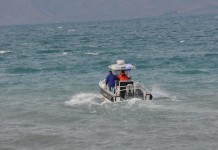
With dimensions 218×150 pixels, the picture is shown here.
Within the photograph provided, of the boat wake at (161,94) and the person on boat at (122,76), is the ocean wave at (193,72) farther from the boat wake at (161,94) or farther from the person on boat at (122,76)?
the person on boat at (122,76)

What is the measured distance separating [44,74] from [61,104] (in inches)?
585

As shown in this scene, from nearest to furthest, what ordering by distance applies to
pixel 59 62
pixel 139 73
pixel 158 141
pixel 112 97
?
pixel 158 141 → pixel 112 97 → pixel 139 73 → pixel 59 62

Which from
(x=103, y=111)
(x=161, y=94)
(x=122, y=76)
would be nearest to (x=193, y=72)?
(x=161, y=94)

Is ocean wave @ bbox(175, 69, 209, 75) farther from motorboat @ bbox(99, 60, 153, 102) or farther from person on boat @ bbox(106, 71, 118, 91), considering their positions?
motorboat @ bbox(99, 60, 153, 102)

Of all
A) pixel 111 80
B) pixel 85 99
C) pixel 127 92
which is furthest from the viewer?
pixel 85 99

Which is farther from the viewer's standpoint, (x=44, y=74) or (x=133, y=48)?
(x=133, y=48)

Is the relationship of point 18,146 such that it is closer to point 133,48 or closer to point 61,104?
point 61,104

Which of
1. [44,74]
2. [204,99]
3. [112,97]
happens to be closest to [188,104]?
[204,99]

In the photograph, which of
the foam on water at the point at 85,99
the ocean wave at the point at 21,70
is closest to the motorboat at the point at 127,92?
the foam on water at the point at 85,99

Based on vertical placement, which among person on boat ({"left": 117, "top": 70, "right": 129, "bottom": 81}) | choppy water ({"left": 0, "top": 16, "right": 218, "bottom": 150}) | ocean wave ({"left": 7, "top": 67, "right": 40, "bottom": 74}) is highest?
person on boat ({"left": 117, "top": 70, "right": 129, "bottom": 81})

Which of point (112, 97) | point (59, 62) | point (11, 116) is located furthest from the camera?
point (59, 62)

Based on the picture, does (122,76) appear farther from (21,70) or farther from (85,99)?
(21,70)

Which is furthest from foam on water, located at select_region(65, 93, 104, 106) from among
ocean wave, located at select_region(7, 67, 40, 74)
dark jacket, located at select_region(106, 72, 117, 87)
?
ocean wave, located at select_region(7, 67, 40, 74)

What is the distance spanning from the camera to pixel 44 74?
46.4 m
